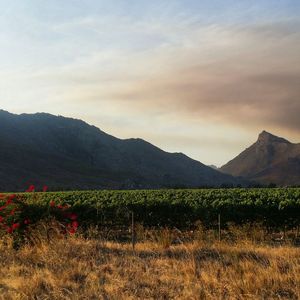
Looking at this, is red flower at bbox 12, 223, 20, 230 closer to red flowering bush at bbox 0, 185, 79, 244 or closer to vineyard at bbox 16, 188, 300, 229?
red flowering bush at bbox 0, 185, 79, 244

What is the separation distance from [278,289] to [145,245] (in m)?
5.89

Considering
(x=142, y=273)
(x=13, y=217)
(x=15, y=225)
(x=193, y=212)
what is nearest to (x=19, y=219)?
(x=13, y=217)

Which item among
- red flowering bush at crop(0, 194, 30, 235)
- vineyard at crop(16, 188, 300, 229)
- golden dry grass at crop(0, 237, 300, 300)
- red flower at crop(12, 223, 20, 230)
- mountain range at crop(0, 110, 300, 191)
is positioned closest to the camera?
golden dry grass at crop(0, 237, 300, 300)

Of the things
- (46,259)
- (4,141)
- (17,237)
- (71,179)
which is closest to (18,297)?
(46,259)

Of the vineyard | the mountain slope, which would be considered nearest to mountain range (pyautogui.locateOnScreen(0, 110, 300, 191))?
the mountain slope

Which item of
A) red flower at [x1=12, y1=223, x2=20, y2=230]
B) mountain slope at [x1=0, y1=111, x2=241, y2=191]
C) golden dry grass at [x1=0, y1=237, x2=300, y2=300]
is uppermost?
mountain slope at [x1=0, y1=111, x2=241, y2=191]

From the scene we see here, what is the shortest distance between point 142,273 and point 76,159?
15095 centimetres

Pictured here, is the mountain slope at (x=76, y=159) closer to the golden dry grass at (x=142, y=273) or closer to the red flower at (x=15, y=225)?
the red flower at (x=15, y=225)

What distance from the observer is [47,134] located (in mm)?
169125

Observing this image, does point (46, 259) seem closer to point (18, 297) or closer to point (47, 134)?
point (18, 297)

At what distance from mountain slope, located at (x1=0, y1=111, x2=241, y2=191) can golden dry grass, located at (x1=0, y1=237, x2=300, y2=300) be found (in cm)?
8841

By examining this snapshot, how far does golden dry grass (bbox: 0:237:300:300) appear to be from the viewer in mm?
7371

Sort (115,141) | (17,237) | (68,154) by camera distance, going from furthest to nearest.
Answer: (115,141) → (68,154) → (17,237)

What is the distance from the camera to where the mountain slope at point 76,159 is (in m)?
118
